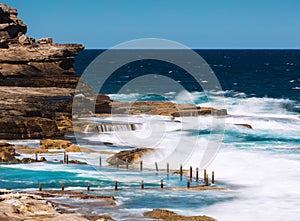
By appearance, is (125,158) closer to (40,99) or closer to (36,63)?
(40,99)

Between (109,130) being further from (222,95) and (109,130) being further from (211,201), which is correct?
(222,95)

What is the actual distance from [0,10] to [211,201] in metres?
49.4

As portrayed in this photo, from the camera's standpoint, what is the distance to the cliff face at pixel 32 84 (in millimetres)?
56375

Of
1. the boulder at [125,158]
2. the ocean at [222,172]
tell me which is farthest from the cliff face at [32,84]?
the boulder at [125,158]

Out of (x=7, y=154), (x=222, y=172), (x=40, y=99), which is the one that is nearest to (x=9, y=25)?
(x=40, y=99)

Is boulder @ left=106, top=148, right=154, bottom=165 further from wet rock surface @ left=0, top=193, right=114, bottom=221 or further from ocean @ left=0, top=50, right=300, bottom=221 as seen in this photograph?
wet rock surface @ left=0, top=193, right=114, bottom=221

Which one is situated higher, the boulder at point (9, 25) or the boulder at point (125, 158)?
the boulder at point (9, 25)

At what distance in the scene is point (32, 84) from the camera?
211 feet

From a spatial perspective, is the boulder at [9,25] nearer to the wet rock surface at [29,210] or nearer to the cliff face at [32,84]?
the cliff face at [32,84]

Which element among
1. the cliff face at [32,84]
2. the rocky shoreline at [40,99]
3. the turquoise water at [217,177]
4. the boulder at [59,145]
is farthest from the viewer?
the cliff face at [32,84]

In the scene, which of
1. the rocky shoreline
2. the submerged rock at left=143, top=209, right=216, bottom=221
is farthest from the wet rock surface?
the rocky shoreline

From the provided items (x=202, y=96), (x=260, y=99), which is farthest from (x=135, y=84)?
(x=260, y=99)

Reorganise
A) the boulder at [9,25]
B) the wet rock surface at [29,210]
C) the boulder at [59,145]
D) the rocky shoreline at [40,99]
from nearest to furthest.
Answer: the wet rock surface at [29,210]
the boulder at [59,145]
the rocky shoreline at [40,99]
the boulder at [9,25]

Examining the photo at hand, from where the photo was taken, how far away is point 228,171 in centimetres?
4494
